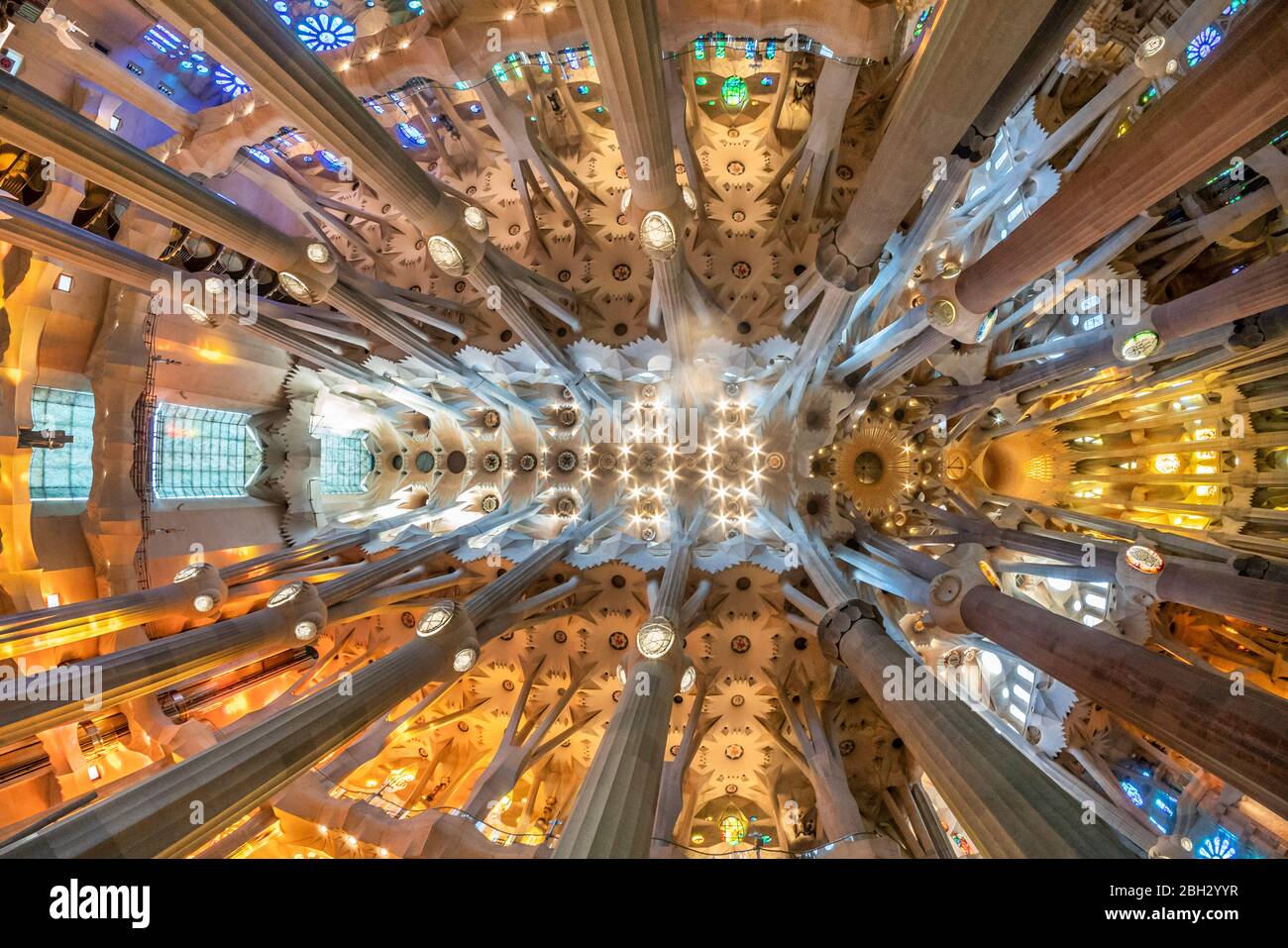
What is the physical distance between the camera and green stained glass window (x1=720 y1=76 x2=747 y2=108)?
14766 mm

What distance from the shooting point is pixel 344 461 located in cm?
2038

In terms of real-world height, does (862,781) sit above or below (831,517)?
below

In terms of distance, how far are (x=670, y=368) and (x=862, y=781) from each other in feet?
39.2

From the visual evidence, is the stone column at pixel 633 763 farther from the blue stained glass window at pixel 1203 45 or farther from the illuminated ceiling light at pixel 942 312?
the blue stained glass window at pixel 1203 45

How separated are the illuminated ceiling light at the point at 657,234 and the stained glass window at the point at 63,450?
14140 millimetres

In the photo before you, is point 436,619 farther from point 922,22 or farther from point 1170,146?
point 922,22

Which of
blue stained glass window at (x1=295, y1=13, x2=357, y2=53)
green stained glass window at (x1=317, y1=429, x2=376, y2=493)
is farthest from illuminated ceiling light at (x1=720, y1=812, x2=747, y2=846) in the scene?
blue stained glass window at (x1=295, y1=13, x2=357, y2=53)

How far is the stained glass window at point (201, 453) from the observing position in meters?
15.2

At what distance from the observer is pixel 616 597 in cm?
1673

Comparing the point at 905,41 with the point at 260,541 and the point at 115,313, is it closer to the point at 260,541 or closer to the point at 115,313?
the point at 115,313

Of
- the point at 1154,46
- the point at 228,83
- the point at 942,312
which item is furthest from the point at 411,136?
the point at 1154,46

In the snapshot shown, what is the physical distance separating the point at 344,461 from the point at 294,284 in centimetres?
1042
